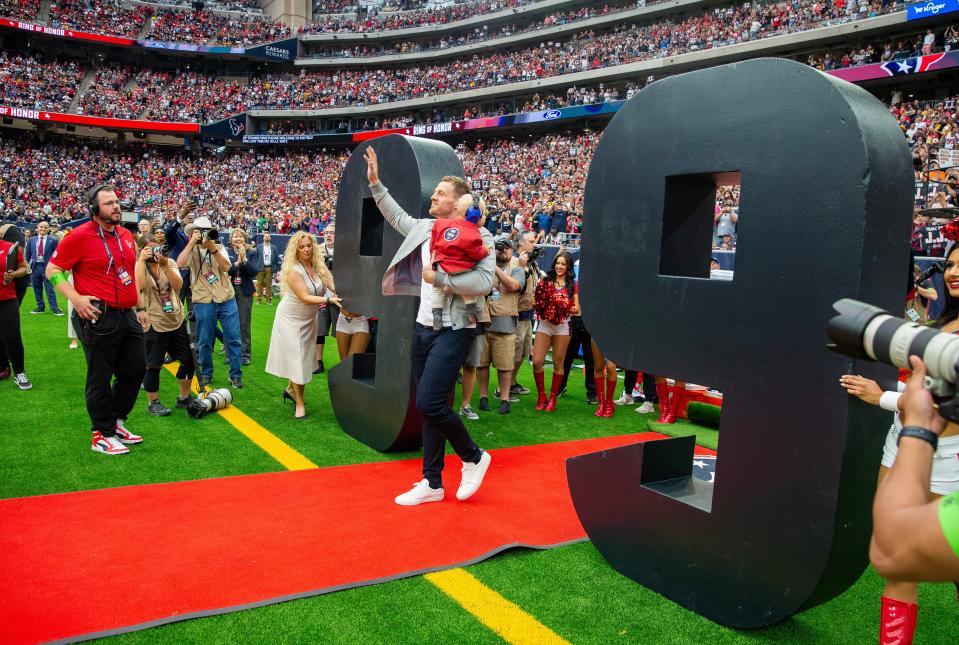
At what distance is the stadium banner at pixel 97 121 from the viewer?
127 ft

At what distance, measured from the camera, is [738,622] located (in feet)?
10.0

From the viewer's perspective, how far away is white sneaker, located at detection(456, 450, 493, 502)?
4.59 metres

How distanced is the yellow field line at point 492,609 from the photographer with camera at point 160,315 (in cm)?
408

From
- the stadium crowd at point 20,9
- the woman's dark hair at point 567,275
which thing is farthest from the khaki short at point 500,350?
the stadium crowd at point 20,9

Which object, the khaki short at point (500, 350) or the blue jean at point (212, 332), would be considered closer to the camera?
the khaki short at point (500, 350)

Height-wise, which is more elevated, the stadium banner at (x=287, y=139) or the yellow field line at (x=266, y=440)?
the stadium banner at (x=287, y=139)

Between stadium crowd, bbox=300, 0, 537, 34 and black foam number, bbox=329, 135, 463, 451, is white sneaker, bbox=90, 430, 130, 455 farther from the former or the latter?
stadium crowd, bbox=300, 0, 537, 34

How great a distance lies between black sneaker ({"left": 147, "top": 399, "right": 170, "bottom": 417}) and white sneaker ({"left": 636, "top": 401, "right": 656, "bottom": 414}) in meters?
4.96

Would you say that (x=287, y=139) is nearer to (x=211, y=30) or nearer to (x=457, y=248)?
(x=211, y=30)

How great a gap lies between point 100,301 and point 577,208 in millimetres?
18469

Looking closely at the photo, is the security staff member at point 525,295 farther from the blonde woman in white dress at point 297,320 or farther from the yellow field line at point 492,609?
the yellow field line at point 492,609

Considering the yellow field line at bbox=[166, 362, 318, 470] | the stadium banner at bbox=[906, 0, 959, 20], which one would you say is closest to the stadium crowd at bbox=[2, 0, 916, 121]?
the stadium banner at bbox=[906, 0, 959, 20]

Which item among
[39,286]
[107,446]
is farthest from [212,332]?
[39,286]

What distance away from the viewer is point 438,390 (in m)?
4.36
